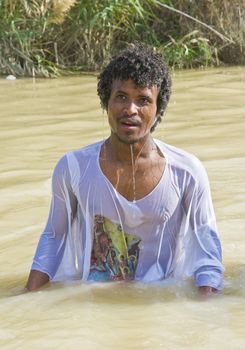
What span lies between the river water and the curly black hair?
77cm

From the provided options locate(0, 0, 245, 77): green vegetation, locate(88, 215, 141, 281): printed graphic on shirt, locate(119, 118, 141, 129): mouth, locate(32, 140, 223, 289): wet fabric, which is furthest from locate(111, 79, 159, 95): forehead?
locate(0, 0, 245, 77): green vegetation

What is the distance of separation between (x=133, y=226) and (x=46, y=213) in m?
1.49

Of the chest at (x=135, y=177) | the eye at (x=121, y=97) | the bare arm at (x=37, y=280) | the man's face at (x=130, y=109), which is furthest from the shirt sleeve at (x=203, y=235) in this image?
the bare arm at (x=37, y=280)

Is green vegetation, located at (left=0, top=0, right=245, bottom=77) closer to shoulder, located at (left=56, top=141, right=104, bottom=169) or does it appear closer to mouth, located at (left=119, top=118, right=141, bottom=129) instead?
shoulder, located at (left=56, top=141, right=104, bottom=169)

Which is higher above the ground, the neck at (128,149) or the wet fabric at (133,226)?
the neck at (128,149)

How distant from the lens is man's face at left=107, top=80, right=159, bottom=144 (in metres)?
3.68

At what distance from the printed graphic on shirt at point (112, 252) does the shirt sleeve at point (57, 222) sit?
0.43ft

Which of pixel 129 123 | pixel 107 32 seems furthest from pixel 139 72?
pixel 107 32

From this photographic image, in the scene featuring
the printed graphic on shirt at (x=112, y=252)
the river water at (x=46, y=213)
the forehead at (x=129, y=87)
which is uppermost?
the forehead at (x=129, y=87)

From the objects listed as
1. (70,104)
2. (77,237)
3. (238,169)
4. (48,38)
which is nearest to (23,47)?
(48,38)

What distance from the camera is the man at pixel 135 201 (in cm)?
372

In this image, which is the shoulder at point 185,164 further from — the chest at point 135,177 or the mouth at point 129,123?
the mouth at point 129,123

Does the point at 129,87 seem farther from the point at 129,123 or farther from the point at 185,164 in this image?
the point at 185,164

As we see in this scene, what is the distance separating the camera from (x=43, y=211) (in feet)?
17.3
